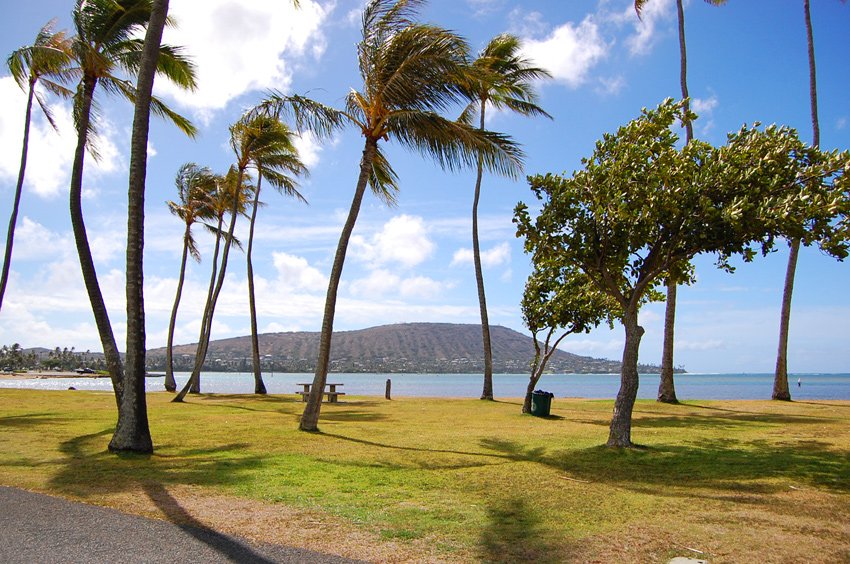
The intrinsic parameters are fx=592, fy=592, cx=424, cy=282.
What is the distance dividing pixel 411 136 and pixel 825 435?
10620 mm

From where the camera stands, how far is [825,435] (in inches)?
465

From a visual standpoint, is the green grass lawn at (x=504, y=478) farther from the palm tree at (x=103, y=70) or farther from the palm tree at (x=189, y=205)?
the palm tree at (x=189, y=205)

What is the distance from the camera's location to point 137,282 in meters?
9.49

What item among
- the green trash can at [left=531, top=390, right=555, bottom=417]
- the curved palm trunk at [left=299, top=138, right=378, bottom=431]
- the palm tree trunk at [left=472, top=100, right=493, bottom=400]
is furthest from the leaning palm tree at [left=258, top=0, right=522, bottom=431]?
the palm tree trunk at [left=472, top=100, right=493, bottom=400]

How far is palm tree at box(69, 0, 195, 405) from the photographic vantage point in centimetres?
1072

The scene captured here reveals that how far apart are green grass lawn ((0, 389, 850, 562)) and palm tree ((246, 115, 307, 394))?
10731 millimetres

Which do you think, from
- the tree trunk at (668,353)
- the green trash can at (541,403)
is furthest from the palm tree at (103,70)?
the tree trunk at (668,353)

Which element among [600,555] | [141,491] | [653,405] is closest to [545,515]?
[600,555]

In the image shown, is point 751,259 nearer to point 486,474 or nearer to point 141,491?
point 486,474

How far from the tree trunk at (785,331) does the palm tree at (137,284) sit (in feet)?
72.2

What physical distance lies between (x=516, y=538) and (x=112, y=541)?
330 cm

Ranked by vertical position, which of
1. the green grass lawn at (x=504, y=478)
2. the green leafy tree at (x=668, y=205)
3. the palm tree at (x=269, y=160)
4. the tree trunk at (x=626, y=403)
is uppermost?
the palm tree at (x=269, y=160)

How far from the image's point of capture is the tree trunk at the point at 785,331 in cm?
2222

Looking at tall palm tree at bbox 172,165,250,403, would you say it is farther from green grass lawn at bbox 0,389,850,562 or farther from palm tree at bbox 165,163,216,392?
green grass lawn at bbox 0,389,850,562
